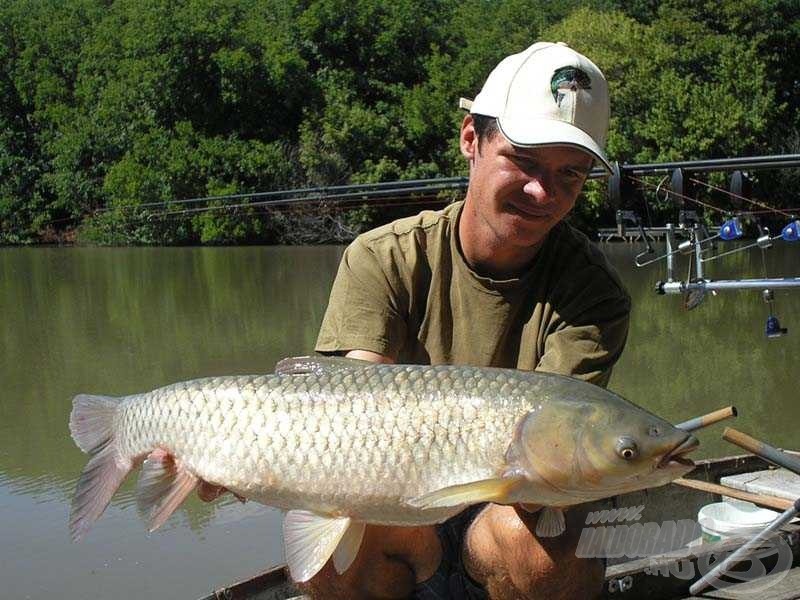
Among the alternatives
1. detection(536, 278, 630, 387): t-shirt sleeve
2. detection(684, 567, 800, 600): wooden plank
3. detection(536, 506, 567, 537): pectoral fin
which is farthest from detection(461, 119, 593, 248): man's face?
detection(684, 567, 800, 600): wooden plank

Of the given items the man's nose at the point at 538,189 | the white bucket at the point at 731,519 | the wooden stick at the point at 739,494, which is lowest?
the white bucket at the point at 731,519

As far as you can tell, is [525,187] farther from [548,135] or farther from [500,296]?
[500,296]

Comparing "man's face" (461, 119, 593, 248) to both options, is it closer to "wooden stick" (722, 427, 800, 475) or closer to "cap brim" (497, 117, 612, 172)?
"cap brim" (497, 117, 612, 172)

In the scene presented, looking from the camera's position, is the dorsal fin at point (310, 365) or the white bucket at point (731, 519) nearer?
the dorsal fin at point (310, 365)

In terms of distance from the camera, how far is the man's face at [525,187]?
2416mm

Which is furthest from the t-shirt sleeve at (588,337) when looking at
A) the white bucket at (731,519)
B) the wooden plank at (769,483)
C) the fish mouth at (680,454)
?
the wooden plank at (769,483)

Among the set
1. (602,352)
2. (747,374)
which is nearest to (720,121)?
(747,374)

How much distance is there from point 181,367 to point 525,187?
7108 millimetres

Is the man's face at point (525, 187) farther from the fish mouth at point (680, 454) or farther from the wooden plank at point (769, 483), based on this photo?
the wooden plank at point (769, 483)

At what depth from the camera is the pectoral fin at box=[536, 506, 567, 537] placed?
2268mm

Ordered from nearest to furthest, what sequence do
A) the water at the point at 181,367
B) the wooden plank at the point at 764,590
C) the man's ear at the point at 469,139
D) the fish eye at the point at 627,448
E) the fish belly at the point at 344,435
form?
the fish eye at the point at 627,448 → the fish belly at the point at 344,435 → the man's ear at the point at 469,139 → the wooden plank at the point at 764,590 → the water at the point at 181,367

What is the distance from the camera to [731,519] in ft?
12.4

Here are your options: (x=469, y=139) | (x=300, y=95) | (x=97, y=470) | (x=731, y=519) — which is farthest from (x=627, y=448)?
(x=300, y=95)

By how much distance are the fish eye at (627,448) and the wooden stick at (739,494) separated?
1.84 m
